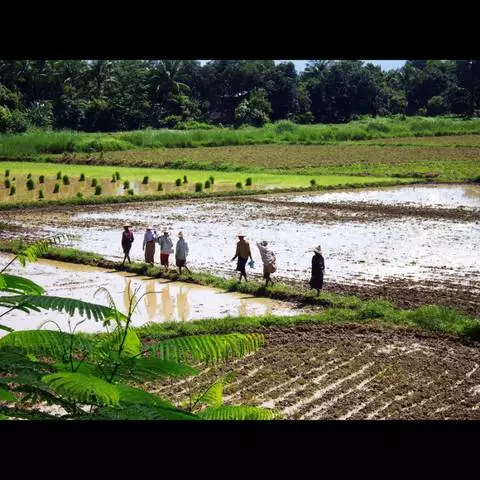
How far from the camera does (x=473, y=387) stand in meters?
8.57

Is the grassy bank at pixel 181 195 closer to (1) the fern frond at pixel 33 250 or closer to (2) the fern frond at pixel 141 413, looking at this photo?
(1) the fern frond at pixel 33 250

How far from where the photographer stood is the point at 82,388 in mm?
1954

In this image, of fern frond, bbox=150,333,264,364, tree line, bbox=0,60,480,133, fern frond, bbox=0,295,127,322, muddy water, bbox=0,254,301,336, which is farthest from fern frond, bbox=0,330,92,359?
tree line, bbox=0,60,480,133

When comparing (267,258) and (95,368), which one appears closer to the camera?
(95,368)

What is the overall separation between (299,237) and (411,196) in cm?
875

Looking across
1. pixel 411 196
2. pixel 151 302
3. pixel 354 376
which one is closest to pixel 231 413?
pixel 354 376

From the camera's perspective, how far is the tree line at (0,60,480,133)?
5094 cm

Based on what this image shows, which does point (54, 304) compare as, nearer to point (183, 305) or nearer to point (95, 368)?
point (95, 368)

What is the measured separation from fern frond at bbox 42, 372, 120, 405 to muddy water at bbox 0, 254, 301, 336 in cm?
894

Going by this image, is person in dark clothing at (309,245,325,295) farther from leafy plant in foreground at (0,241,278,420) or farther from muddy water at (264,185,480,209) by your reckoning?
muddy water at (264,185,480,209)
